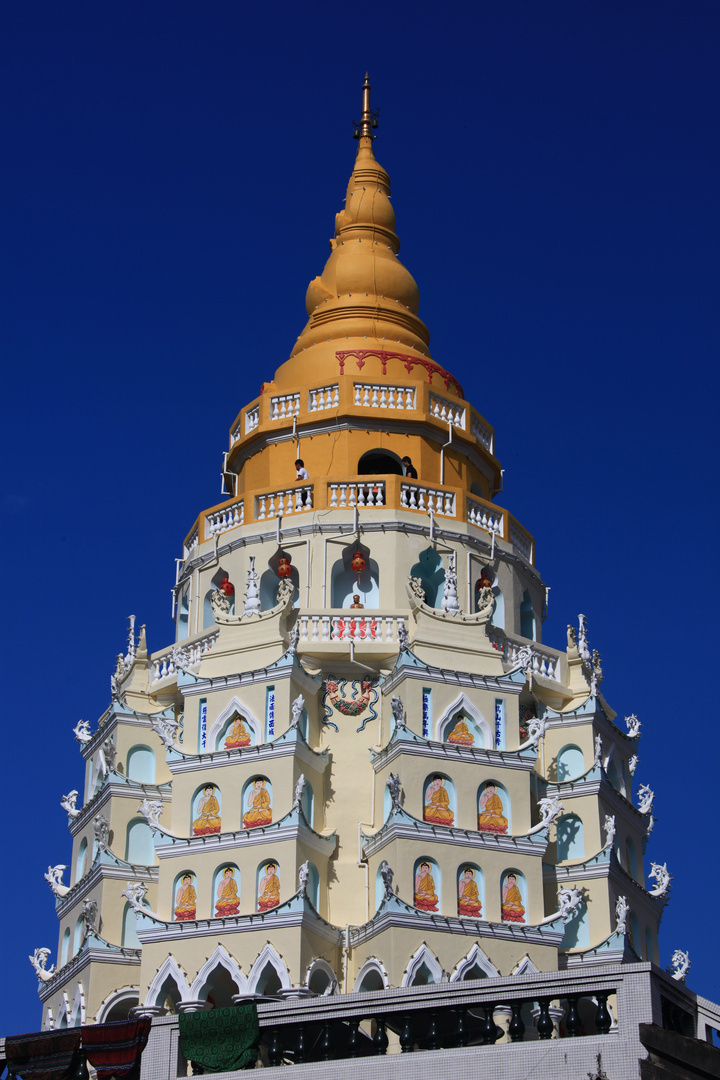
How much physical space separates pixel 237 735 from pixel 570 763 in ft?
24.2

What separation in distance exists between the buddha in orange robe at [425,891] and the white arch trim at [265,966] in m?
2.79

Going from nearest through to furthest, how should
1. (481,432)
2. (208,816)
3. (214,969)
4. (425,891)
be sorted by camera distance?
(214,969), (425,891), (208,816), (481,432)

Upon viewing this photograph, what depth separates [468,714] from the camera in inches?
1400

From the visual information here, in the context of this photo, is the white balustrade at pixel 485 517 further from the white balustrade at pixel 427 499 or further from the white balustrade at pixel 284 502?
the white balustrade at pixel 284 502

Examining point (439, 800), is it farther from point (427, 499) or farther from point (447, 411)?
point (447, 411)

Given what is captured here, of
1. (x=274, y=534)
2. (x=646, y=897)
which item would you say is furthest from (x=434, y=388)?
(x=646, y=897)

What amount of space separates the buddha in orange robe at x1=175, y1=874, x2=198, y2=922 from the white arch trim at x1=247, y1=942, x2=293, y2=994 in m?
2.11

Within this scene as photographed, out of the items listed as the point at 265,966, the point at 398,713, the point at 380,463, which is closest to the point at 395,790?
the point at 398,713

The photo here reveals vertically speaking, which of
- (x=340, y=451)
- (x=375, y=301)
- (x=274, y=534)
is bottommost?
(x=274, y=534)

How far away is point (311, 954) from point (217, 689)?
6.05 meters

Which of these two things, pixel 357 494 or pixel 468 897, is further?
pixel 357 494

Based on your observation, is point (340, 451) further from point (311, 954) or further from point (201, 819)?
point (311, 954)

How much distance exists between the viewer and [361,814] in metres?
35.5

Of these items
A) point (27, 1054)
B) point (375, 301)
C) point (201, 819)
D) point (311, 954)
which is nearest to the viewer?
point (27, 1054)
